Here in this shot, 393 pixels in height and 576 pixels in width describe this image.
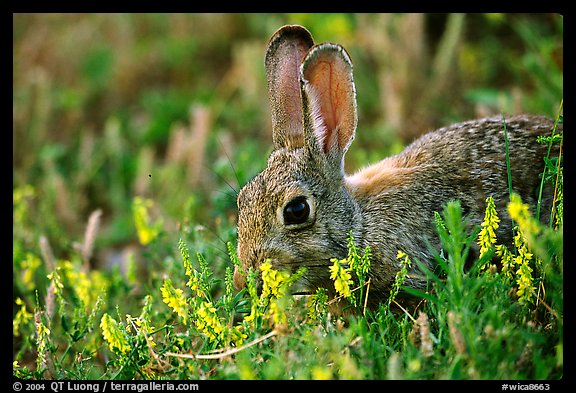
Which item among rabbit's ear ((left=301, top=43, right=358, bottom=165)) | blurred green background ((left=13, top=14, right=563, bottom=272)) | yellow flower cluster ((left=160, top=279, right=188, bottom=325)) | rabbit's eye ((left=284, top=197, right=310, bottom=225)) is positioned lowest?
yellow flower cluster ((left=160, top=279, right=188, bottom=325))

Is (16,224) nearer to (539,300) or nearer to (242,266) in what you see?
(242,266)

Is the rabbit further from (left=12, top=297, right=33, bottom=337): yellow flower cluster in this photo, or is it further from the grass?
(left=12, top=297, right=33, bottom=337): yellow flower cluster

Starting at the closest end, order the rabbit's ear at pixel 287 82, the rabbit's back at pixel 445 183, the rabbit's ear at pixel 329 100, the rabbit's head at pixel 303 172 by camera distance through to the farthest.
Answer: the rabbit's head at pixel 303 172, the rabbit's ear at pixel 329 100, the rabbit's back at pixel 445 183, the rabbit's ear at pixel 287 82

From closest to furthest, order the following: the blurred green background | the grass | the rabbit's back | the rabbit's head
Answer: the grass → the rabbit's head → the rabbit's back → the blurred green background

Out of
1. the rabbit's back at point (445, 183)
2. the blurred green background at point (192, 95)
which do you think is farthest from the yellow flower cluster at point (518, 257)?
the blurred green background at point (192, 95)

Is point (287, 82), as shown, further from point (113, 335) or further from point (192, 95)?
point (192, 95)

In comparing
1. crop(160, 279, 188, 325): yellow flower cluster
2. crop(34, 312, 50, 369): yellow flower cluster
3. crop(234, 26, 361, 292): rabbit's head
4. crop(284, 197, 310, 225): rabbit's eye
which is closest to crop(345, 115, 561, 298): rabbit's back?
crop(234, 26, 361, 292): rabbit's head

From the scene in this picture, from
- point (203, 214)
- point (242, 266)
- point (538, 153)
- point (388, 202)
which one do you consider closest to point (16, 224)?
point (203, 214)

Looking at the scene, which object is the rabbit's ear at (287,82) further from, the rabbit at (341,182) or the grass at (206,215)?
the grass at (206,215)
